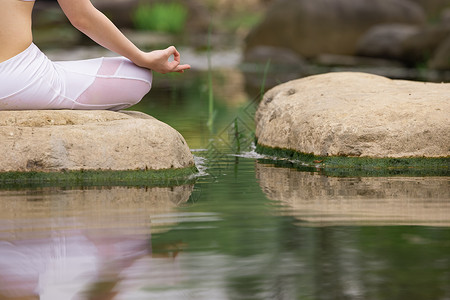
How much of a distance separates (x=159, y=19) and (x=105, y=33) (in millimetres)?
17040

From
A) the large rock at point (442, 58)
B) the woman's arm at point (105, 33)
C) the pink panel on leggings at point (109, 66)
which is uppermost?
the large rock at point (442, 58)

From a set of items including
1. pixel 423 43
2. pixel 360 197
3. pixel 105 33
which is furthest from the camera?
pixel 423 43

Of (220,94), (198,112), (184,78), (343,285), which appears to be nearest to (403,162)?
(343,285)

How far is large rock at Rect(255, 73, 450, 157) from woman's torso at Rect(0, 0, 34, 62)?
1.53 meters

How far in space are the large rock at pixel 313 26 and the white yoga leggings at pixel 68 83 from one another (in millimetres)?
13061

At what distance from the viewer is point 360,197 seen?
3705 mm

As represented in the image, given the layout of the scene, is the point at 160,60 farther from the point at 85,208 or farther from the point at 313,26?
the point at 313,26

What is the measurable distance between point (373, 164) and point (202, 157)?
1.02 meters

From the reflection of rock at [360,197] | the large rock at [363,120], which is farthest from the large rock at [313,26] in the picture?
the reflection of rock at [360,197]

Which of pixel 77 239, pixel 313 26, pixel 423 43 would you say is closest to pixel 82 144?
pixel 77 239

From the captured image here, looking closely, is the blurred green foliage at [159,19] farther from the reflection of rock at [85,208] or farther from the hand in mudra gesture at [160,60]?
the reflection of rock at [85,208]

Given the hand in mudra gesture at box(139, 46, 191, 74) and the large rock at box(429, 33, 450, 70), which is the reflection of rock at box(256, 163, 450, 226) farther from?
the large rock at box(429, 33, 450, 70)

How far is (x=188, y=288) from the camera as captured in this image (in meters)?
2.34

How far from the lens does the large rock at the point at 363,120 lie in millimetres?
4535
